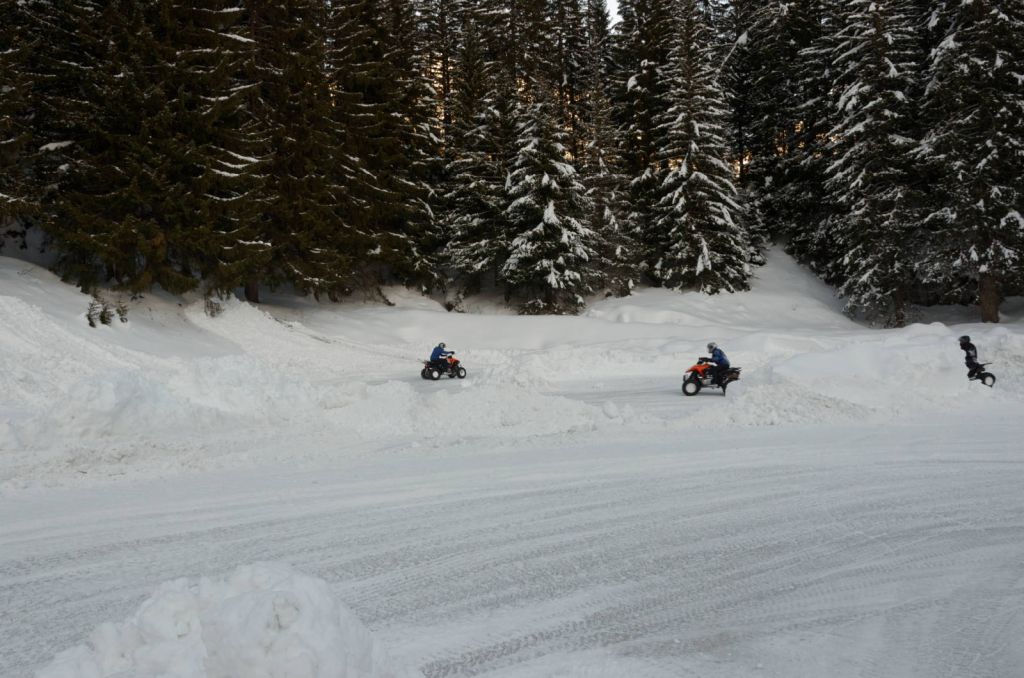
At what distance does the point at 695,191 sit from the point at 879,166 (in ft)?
27.7

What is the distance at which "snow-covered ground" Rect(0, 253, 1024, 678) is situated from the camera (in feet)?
11.5

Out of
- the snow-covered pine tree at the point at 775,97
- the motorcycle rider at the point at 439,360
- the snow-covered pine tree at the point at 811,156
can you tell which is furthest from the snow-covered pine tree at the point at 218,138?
the snow-covered pine tree at the point at 775,97

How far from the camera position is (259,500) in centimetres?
655

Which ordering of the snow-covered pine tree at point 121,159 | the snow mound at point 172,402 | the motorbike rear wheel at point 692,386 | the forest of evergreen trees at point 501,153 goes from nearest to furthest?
1. the snow mound at point 172,402
2. the motorbike rear wheel at point 692,386
3. the snow-covered pine tree at point 121,159
4. the forest of evergreen trees at point 501,153

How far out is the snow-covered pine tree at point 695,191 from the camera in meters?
33.1

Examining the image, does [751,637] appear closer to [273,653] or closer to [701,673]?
[701,673]

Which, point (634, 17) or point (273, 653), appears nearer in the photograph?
point (273, 653)

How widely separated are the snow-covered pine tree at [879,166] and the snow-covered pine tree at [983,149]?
6.07 ft

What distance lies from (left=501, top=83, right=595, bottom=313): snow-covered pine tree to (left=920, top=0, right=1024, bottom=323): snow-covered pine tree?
51.0 ft

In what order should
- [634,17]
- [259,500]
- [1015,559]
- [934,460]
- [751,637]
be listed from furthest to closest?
[634,17], [934,460], [259,500], [1015,559], [751,637]

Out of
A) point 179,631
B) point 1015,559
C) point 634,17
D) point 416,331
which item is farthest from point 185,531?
point 634,17

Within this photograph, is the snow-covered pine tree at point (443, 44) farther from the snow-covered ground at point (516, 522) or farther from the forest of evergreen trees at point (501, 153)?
the snow-covered ground at point (516, 522)

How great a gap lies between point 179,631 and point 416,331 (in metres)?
25.8

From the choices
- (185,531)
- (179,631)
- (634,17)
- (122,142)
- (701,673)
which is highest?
(634,17)
